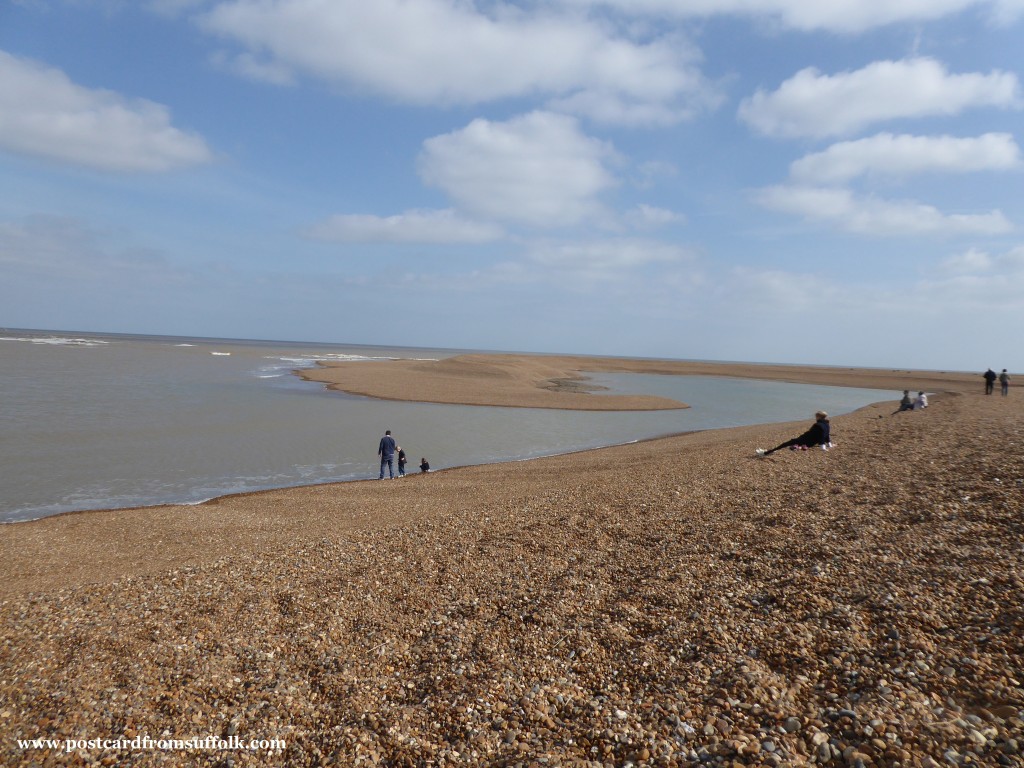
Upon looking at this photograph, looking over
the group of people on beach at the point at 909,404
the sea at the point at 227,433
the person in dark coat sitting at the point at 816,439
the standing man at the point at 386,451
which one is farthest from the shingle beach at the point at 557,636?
the group of people on beach at the point at 909,404

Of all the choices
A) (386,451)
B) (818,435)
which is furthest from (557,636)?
(386,451)

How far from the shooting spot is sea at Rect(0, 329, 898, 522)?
56.7ft

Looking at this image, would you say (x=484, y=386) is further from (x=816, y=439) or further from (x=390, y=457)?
(x=816, y=439)

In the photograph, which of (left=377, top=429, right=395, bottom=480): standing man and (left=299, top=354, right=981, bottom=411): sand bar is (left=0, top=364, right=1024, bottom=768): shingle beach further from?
(left=299, top=354, right=981, bottom=411): sand bar

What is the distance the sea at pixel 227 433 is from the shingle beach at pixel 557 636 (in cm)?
593

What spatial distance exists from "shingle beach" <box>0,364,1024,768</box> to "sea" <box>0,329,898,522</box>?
5927 mm

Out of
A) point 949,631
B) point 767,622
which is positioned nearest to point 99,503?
point 767,622

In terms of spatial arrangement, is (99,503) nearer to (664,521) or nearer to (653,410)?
(664,521)

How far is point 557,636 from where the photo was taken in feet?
21.0

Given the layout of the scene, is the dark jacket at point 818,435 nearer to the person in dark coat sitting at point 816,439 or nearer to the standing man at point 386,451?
the person in dark coat sitting at point 816,439

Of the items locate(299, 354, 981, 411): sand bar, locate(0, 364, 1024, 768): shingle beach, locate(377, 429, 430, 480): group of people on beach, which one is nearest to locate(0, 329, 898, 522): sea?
locate(377, 429, 430, 480): group of people on beach

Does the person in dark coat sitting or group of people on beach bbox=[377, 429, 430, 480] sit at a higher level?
the person in dark coat sitting

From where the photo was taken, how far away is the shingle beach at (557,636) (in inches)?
185

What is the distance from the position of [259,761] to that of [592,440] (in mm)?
23608
